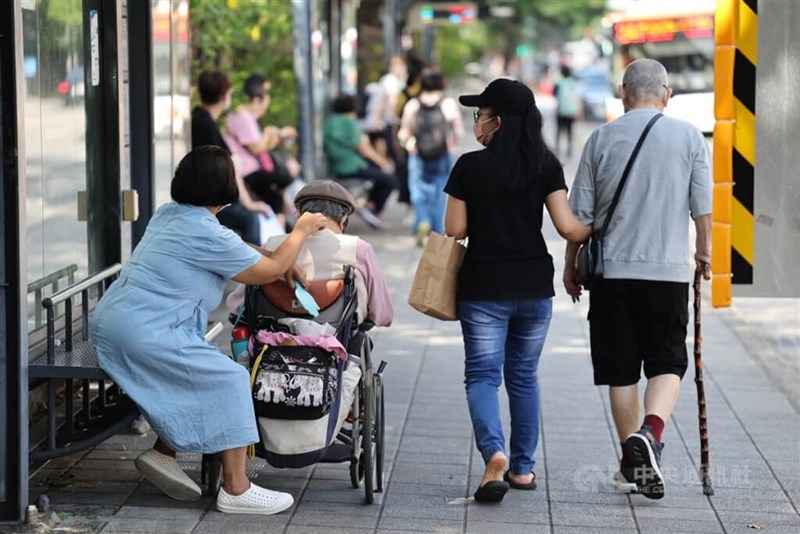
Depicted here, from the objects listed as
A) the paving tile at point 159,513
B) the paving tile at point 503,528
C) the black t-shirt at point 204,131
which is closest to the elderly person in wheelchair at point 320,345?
the paving tile at point 159,513

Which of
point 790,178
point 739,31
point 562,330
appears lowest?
point 562,330

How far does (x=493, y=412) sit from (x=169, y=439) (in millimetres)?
1283

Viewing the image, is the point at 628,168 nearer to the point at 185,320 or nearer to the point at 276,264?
the point at 276,264

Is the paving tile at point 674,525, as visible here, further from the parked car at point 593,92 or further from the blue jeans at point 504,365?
the parked car at point 593,92

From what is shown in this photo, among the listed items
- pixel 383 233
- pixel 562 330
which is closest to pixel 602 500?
pixel 562 330

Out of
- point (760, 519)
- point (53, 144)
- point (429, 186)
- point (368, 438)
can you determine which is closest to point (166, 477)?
point (368, 438)

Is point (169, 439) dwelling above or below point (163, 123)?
below

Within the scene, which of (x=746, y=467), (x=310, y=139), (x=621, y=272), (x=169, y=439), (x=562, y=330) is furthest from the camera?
(x=310, y=139)

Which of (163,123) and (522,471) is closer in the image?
(522,471)

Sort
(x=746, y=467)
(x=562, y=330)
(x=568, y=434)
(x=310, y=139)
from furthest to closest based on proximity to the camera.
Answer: (x=310, y=139) → (x=562, y=330) → (x=568, y=434) → (x=746, y=467)

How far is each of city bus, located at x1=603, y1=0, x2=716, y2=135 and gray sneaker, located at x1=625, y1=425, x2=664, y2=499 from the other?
62.2ft

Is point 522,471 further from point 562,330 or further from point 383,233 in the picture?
point 383,233

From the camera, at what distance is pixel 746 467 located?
20.7 feet

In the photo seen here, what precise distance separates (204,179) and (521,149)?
1.22 m
